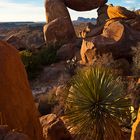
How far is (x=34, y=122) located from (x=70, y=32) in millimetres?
24814

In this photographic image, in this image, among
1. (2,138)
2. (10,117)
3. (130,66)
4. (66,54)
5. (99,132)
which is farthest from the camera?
(66,54)

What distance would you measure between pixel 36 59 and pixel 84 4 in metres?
9.43

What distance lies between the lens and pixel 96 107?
9828 mm

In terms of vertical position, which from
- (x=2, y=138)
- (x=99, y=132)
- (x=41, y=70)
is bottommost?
(x=41, y=70)

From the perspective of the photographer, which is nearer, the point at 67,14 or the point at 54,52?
the point at 54,52

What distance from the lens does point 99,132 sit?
970 centimetres

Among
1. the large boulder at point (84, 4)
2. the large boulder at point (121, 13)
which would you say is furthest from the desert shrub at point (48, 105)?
the large boulder at point (84, 4)

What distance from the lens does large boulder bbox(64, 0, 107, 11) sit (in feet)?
116

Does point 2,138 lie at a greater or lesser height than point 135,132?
greater

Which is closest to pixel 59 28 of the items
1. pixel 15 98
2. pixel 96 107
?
pixel 96 107

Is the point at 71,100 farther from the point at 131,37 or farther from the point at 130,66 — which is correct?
the point at 131,37

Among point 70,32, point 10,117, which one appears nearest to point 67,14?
point 70,32

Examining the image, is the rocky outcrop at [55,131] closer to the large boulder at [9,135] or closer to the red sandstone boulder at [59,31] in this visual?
the large boulder at [9,135]

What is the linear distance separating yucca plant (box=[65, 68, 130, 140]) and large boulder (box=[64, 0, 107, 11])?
25689mm
